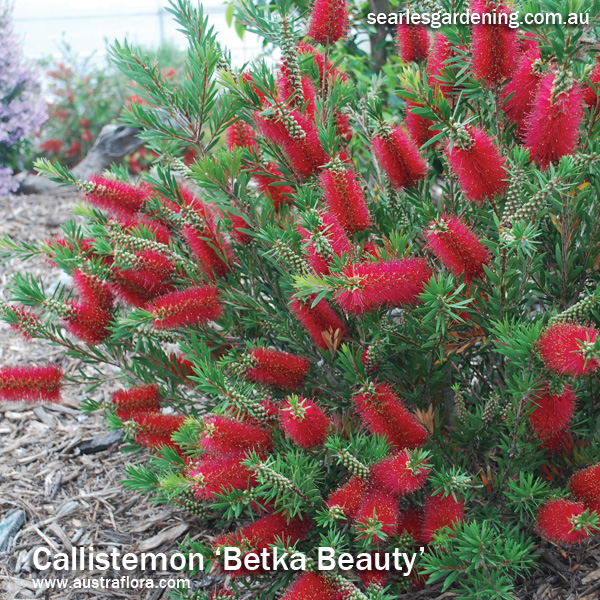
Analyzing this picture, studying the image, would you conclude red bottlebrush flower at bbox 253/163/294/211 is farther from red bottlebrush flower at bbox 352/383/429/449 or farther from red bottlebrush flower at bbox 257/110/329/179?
red bottlebrush flower at bbox 352/383/429/449

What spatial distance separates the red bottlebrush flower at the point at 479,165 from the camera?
1119 millimetres

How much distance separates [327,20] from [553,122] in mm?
542

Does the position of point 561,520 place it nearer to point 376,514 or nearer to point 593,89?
point 376,514

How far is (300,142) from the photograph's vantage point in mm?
1326

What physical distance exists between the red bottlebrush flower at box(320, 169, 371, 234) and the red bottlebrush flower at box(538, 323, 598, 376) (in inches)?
16.8

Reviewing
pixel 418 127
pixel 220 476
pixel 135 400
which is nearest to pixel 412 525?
pixel 220 476

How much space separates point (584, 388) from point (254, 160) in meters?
0.94

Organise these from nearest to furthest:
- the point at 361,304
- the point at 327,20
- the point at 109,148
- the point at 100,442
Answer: the point at 361,304 → the point at 327,20 → the point at 100,442 → the point at 109,148

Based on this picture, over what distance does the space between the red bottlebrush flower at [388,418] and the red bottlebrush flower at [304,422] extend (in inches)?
3.4

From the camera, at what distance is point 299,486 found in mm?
1271

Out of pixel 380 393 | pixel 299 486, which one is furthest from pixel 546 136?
pixel 299 486

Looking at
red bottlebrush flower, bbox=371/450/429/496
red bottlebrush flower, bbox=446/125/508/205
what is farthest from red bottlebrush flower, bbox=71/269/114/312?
red bottlebrush flower, bbox=446/125/508/205

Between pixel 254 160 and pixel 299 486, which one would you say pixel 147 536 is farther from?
pixel 254 160

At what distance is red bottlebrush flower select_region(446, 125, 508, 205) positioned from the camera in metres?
1.12
